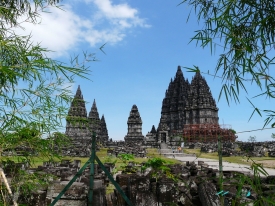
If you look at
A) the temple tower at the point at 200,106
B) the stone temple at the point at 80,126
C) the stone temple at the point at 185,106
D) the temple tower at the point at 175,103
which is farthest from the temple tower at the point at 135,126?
the temple tower at the point at 200,106

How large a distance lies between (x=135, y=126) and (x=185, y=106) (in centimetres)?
1101

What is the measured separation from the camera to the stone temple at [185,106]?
43.1 meters

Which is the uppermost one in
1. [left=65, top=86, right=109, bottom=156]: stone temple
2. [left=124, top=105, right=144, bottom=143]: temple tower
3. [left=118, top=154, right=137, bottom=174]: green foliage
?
[left=124, top=105, right=144, bottom=143]: temple tower

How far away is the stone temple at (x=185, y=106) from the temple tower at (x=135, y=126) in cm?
335

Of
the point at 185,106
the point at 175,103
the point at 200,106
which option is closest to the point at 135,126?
the point at 185,106

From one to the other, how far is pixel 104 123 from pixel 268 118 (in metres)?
49.3

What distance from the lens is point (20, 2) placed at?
9.23 feet

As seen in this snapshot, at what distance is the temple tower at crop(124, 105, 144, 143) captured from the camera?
41.8 meters

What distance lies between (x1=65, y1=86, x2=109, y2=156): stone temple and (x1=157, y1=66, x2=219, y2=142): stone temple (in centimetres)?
1142

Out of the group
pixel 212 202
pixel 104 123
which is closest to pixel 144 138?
pixel 104 123

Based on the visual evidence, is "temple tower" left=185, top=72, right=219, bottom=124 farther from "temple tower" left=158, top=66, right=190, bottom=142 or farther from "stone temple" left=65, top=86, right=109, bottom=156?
"stone temple" left=65, top=86, right=109, bottom=156

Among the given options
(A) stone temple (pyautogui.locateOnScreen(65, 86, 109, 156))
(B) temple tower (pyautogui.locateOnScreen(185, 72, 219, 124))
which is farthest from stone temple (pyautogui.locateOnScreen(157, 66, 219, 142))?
(A) stone temple (pyautogui.locateOnScreen(65, 86, 109, 156))

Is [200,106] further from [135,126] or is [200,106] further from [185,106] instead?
[135,126]

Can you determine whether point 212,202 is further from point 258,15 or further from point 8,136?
point 8,136
